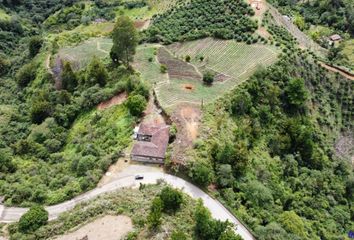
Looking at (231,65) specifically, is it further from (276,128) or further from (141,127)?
(141,127)

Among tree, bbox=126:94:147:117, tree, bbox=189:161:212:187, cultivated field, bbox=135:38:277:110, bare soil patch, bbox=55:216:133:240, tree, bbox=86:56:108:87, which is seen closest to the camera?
bare soil patch, bbox=55:216:133:240

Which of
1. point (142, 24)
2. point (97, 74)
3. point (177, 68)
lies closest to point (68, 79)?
point (97, 74)

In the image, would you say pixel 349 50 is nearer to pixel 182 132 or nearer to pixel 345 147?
pixel 345 147

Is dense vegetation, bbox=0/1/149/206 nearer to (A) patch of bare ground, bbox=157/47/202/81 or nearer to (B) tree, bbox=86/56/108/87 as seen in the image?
(B) tree, bbox=86/56/108/87

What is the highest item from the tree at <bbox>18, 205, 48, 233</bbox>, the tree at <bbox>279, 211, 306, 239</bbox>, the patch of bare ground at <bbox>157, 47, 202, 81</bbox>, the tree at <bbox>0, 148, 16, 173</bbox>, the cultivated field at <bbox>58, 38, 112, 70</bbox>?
the patch of bare ground at <bbox>157, 47, 202, 81</bbox>

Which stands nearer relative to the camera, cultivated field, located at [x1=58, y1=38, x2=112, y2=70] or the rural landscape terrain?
the rural landscape terrain

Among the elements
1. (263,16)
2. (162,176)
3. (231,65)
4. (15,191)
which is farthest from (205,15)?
(15,191)

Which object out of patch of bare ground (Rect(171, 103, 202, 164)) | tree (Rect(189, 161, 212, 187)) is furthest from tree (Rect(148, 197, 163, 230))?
patch of bare ground (Rect(171, 103, 202, 164))
